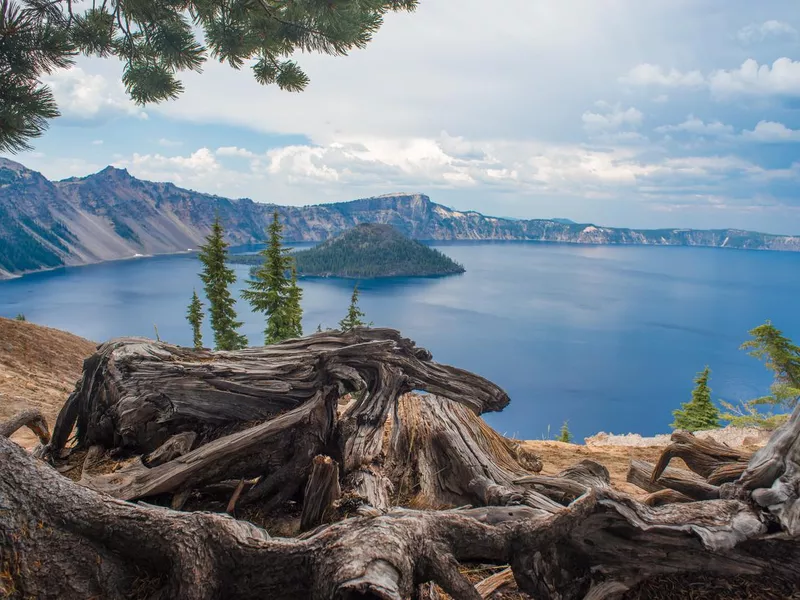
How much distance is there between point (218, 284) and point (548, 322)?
81180mm

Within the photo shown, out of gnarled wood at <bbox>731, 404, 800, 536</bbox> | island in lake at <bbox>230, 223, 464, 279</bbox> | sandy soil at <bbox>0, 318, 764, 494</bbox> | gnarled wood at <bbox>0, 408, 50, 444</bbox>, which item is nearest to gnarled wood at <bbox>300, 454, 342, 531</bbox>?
gnarled wood at <bbox>0, 408, 50, 444</bbox>

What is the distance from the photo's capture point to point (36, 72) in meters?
5.07

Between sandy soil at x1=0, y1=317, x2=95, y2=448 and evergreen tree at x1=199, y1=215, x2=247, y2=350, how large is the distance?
37.7 ft

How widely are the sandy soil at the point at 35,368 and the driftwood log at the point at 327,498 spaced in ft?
14.3

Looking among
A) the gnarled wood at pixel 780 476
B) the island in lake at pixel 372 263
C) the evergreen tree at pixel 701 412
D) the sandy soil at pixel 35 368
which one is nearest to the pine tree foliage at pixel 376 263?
the island in lake at pixel 372 263

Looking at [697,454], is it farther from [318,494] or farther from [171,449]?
[171,449]

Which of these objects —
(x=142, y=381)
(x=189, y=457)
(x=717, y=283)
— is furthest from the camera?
(x=717, y=283)

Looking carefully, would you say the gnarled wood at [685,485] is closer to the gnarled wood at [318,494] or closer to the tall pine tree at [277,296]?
the gnarled wood at [318,494]

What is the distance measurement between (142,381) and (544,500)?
14.4ft

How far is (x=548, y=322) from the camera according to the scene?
333 feet

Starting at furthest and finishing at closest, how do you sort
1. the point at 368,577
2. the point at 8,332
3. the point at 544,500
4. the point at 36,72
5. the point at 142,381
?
1. the point at 8,332
2. the point at 142,381
3. the point at 36,72
4. the point at 544,500
5. the point at 368,577

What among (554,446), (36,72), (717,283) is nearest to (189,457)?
(36,72)

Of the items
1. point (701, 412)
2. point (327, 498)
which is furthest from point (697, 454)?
point (701, 412)

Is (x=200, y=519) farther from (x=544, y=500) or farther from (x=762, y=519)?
(x=762, y=519)
